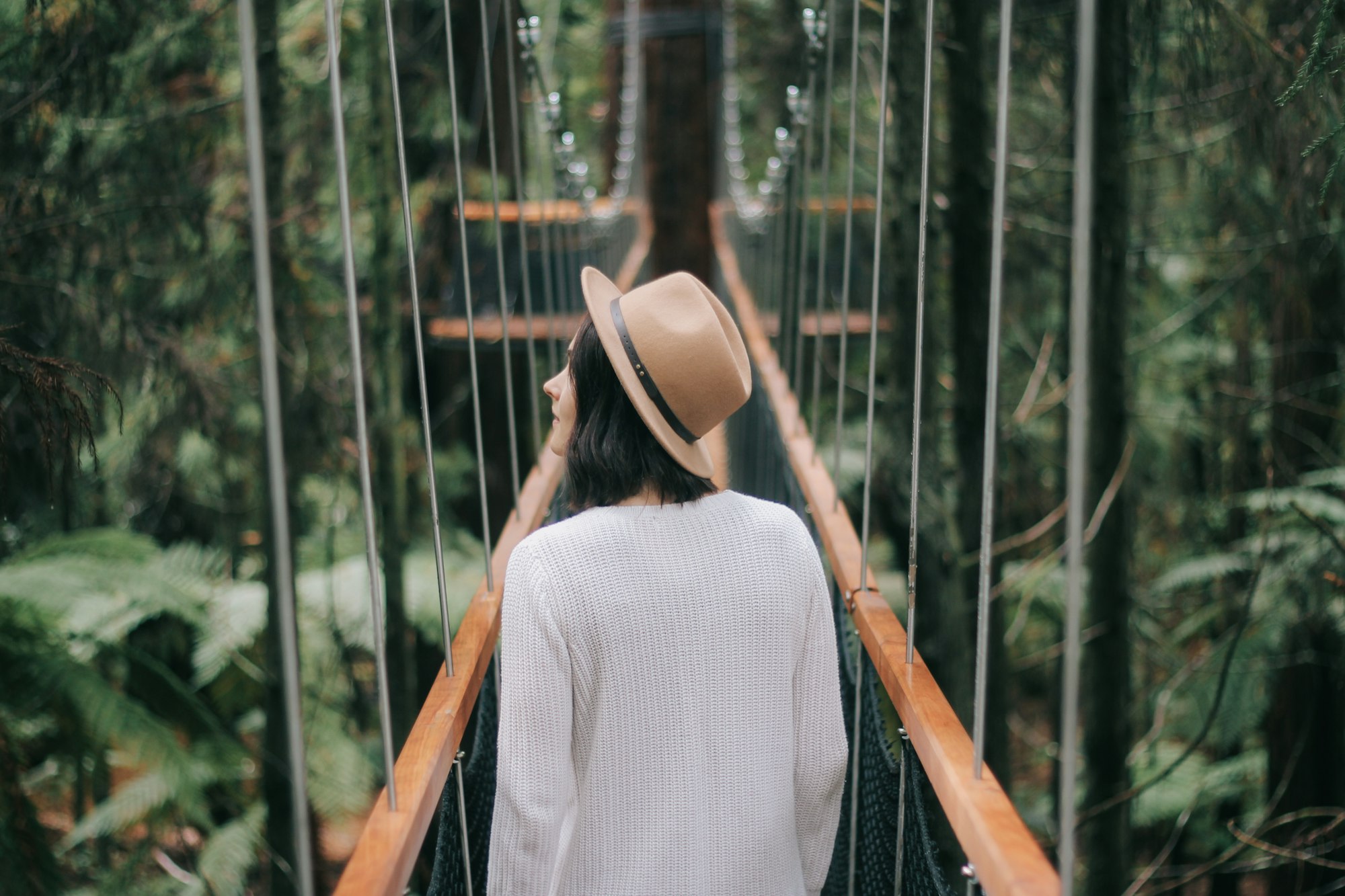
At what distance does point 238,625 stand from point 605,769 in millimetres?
2283

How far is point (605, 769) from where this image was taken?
1075 mm

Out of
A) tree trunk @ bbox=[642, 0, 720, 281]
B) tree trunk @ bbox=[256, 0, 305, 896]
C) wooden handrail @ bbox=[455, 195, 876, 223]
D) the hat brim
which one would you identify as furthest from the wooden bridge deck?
tree trunk @ bbox=[642, 0, 720, 281]

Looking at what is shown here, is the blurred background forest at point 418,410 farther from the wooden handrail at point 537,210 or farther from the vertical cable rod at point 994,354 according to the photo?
the vertical cable rod at point 994,354

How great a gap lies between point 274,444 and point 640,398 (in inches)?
18.0

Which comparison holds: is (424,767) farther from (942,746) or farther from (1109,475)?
(1109,475)

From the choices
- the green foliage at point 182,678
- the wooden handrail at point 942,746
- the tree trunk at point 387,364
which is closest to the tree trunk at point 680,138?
the green foliage at point 182,678

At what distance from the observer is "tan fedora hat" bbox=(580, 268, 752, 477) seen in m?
1.05

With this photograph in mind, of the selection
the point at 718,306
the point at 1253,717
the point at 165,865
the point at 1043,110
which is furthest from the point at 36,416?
the point at 1043,110

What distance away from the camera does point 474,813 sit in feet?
4.07

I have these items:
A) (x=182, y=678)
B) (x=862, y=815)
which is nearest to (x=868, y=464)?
(x=862, y=815)

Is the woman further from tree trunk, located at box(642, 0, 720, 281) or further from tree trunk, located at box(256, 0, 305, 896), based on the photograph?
tree trunk, located at box(642, 0, 720, 281)

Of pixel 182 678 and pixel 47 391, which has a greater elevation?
pixel 47 391

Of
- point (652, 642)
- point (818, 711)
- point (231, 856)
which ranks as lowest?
point (231, 856)

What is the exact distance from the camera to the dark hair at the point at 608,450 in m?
1.07
